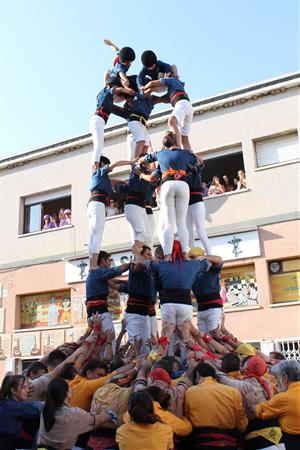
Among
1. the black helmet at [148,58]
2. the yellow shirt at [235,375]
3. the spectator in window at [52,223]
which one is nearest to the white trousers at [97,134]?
the black helmet at [148,58]

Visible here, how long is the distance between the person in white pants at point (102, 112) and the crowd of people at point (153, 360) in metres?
0.03

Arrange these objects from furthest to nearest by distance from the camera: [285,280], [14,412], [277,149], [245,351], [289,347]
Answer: [277,149]
[285,280]
[289,347]
[245,351]
[14,412]

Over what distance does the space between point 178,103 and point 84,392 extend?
5526mm

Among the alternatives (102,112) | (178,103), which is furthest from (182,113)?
(102,112)

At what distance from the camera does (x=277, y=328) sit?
13914 mm

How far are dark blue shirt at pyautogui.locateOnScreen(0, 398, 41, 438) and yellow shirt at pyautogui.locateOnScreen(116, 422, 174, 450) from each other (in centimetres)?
99

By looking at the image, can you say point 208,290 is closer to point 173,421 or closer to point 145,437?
point 173,421

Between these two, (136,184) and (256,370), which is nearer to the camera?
(256,370)

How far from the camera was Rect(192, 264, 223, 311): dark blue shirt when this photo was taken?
752 cm

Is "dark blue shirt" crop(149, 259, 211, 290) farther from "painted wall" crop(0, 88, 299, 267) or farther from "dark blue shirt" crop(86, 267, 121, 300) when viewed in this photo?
"painted wall" crop(0, 88, 299, 267)

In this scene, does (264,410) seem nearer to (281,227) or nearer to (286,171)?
(281,227)

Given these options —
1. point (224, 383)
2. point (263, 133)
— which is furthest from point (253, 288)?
point (224, 383)

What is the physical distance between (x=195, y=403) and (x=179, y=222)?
141 inches

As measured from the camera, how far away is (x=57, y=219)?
19422 mm
